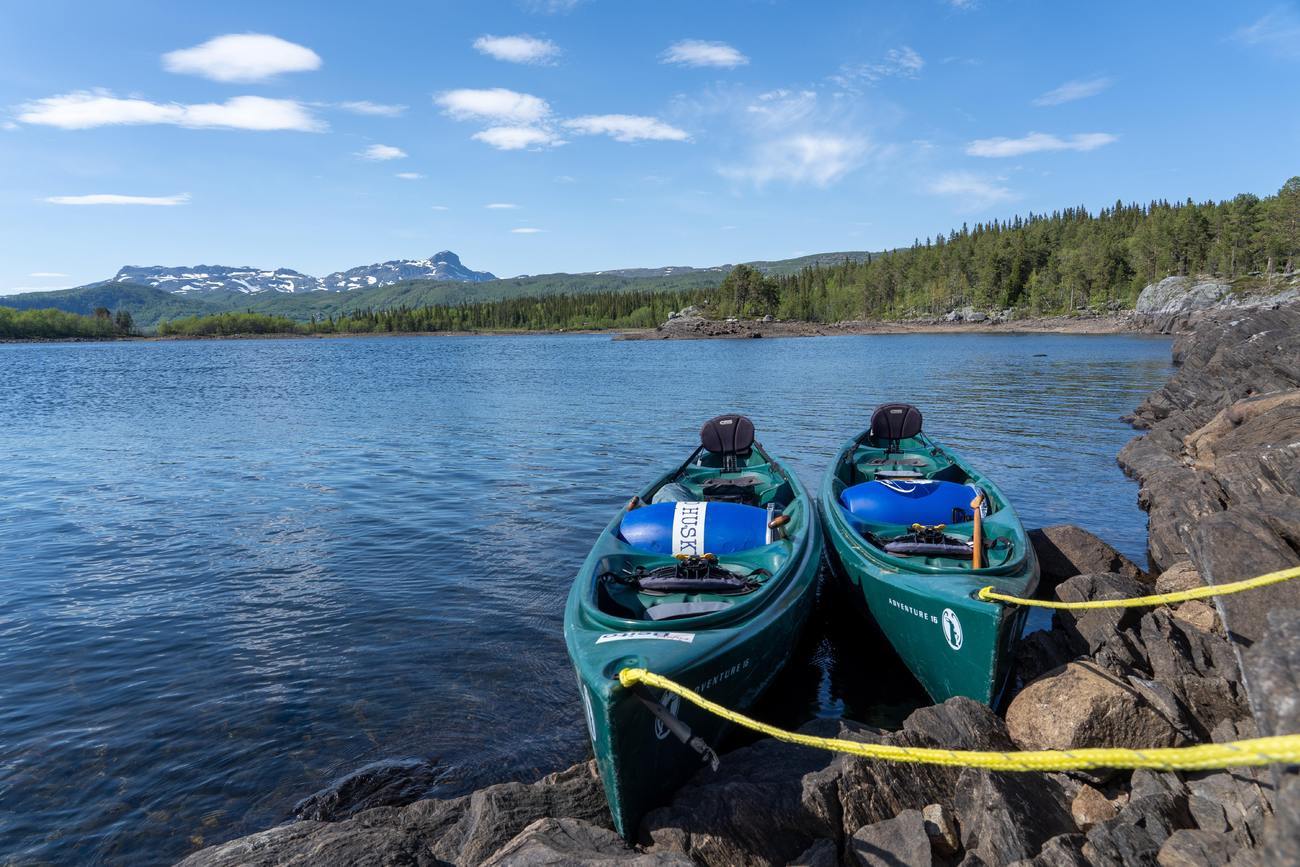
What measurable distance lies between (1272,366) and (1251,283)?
9822cm

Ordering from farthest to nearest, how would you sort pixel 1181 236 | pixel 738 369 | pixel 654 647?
pixel 1181 236, pixel 738 369, pixel 654 647

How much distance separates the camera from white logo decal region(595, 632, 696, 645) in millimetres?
7328

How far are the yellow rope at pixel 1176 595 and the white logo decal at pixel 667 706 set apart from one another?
3.64 meters

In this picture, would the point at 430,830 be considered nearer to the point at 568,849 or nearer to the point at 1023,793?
the point at 568,849

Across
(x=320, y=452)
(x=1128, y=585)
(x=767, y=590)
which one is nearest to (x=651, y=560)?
(x=767, y=590)

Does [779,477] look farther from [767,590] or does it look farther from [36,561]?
[36,561]

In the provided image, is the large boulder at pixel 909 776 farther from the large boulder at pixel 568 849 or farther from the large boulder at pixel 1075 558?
the large boulder at pixel 1075 558

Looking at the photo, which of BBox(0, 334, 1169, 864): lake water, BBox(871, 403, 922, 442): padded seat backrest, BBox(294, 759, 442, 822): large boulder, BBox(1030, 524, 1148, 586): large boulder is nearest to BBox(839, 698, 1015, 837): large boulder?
BBox(0, 334, 1169, 864): lake water

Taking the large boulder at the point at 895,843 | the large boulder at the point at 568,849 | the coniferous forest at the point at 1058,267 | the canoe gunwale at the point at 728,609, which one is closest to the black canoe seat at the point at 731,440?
the canoe gunwale at the point at 728,609

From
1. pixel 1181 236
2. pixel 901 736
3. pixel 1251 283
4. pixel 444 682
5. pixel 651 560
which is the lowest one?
pixel 444 682

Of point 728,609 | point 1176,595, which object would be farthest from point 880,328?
point 1176,595

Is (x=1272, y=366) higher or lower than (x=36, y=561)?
higher

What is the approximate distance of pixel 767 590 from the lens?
886 cm

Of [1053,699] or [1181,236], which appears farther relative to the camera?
[1181,236]
